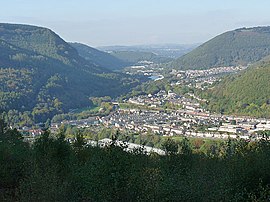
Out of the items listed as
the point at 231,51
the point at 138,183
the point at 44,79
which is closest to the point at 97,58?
the point at 231,51

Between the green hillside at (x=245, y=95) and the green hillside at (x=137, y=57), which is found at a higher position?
the green hillside at (x=245, y=95)

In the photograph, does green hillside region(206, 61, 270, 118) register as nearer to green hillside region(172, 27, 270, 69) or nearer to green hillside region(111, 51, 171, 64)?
green hillside region(172, 27, 270, 69)

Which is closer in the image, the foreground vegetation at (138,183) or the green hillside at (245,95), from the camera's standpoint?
the foreground vegetation at (138,183)

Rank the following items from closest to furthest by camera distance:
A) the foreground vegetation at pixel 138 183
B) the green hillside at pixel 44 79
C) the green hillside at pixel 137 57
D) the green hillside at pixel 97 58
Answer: the foreground vegetation at pixel 138 183, the green hillside at pixel 44 79, the green hillside at pixel 97 58, the green hillside at pixel 137 57

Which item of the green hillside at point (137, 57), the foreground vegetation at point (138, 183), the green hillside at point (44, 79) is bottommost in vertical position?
the green hillside at point (137, 57)

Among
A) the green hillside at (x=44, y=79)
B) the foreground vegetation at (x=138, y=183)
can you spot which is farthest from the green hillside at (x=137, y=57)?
the foreground vegetation at (x=138, y=183)

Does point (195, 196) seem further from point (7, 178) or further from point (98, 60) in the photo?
point (98, 60)

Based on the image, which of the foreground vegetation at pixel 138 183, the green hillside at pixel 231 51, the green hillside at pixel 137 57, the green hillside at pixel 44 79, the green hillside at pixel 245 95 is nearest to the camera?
the foreground vegetation at pixel 138 183

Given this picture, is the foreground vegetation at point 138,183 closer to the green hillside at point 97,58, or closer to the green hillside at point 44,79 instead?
the green hillside at point 44,79
